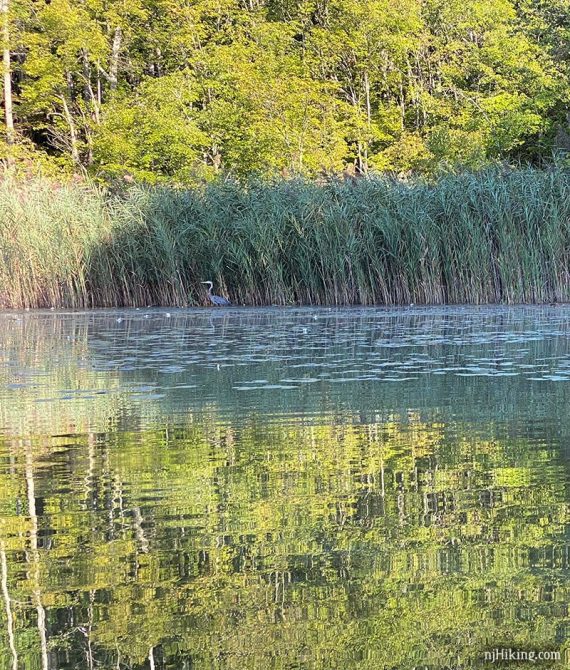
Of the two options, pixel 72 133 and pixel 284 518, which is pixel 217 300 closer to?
pixel 72 133

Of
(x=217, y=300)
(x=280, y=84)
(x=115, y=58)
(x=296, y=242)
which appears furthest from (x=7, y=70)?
(x=296, y=242)

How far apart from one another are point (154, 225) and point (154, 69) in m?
14.5

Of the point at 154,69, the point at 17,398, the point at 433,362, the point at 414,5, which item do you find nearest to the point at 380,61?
the point at 414,5

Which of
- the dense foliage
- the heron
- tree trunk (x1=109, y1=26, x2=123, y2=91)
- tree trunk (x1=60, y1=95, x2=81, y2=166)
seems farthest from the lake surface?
tree trunk (x1=109, y1=26, x2=123, y2=91)

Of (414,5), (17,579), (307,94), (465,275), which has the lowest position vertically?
(17,579)

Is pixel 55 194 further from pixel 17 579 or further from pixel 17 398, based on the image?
pixel 17 579

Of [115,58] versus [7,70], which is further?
[115,58]

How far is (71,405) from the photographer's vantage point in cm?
604

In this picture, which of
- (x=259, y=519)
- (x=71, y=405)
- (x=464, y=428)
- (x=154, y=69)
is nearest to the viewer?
(x=259, y=519)

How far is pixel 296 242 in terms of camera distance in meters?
15.7

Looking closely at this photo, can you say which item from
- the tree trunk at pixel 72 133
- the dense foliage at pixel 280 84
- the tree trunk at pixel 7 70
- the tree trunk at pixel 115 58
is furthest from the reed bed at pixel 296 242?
the tree trunk at pixel 115 58

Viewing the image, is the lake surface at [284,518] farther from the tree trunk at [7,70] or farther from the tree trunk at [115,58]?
the tree trunk at [115,58]

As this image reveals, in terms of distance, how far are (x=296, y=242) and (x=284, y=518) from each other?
1248 cm

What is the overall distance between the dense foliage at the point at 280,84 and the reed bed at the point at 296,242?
7.13 metres
